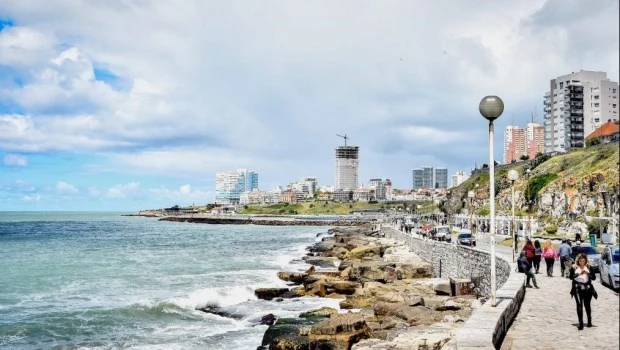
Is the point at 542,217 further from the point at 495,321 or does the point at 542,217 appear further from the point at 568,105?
Result: the point at 568,105

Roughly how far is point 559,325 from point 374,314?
9.76m

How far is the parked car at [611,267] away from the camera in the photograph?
16200 millimetres

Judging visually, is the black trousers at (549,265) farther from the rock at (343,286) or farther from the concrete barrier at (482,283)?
the rock at (343,286)

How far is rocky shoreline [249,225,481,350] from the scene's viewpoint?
14539 mm

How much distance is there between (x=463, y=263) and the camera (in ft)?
98.0

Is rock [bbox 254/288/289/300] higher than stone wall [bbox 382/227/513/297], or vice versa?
stone wall [bbox 382/227/513/297]

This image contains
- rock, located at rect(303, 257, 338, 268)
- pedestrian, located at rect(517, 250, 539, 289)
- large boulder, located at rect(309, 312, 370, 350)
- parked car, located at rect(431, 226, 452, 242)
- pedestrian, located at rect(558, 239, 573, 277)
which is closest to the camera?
large boulder, located at rect(309, 312, 370, 350)

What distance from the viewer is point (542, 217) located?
69500 millimetres

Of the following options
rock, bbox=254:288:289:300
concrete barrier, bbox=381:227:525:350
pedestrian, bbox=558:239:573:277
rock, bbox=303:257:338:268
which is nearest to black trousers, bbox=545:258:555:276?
pedestrian, bbox=558:239:573:277

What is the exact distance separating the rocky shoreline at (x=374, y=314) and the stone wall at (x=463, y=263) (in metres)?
1.13

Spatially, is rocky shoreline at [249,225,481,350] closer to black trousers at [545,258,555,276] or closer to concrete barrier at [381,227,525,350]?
concrete barrier at [381,227,525,350]

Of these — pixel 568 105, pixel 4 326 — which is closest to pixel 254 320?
pixel 4 326

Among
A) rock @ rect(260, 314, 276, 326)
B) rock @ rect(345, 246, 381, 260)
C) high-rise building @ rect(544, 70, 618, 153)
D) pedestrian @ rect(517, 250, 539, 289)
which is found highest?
high-rise building @ rect(544, 70, 618, 153)

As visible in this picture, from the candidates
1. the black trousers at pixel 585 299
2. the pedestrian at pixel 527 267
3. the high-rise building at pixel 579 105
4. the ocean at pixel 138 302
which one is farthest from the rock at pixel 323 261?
the high-rise building at pixel 579 105
